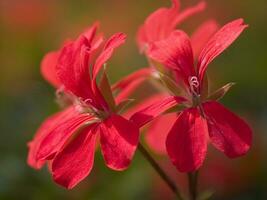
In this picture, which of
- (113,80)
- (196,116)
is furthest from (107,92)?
(113,80)

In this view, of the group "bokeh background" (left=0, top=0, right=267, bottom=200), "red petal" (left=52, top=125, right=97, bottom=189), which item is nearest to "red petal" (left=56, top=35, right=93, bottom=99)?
"red petal" (left=52, top=125, right=97, bottom=189)

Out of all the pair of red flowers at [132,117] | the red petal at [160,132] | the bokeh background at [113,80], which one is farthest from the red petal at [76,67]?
the bokeh background at [113,80]

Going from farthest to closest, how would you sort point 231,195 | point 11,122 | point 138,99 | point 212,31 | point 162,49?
point 138,99
point 11,122
point 231,195
point 212,31
point 162,49

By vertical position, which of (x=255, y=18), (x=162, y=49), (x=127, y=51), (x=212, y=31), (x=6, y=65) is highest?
(x=162, y=49)

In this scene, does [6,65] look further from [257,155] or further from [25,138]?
[257,155]

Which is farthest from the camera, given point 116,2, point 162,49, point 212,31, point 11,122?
point 116,2

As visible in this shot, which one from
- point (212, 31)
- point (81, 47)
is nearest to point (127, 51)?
point (212, 31)

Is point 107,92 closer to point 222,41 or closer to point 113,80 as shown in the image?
point 222,41

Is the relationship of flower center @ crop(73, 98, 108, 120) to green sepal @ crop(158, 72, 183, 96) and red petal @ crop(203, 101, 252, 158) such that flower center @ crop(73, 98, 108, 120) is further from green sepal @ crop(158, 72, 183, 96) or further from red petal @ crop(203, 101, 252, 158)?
red petal @ crop(203, 101, 252, 158)
